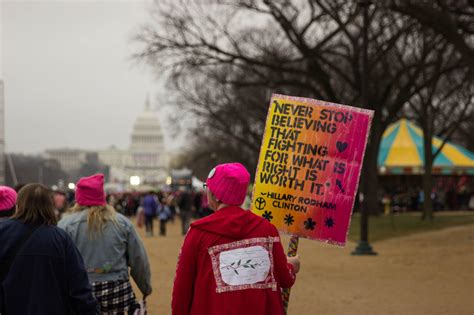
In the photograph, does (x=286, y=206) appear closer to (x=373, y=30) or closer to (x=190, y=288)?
(x=190, y=288)

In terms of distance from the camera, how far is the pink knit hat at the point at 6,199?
6.43 meters

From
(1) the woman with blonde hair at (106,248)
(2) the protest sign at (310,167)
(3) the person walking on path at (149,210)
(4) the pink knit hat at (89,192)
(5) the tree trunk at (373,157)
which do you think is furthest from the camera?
(5) the tree trunk at (373,157)

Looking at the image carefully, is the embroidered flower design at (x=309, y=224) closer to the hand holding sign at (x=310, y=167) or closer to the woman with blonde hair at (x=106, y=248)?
the hand holding sign at (x=310, y=167)

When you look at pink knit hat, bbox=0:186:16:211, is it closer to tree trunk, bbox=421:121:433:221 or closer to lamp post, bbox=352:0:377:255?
lamp post, bbox=352:0:377:255

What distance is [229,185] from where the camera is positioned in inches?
195

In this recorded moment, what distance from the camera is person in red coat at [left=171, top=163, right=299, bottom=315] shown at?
191 inches

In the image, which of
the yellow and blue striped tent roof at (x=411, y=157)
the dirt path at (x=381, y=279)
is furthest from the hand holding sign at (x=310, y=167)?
the yellow and blue striped tent roof at (x=411, y=157)

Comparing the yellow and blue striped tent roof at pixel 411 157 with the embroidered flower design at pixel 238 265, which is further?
the yellow and blue striped tent roof at pixel 411 157

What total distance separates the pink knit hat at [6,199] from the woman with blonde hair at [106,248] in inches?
24.9

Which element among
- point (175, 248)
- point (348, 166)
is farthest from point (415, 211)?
point (348, 166)

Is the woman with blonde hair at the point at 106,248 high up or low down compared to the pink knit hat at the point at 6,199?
down

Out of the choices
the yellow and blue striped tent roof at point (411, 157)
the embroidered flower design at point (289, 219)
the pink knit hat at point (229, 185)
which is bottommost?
the yellow and blue striped tent roof at point (411, 157)

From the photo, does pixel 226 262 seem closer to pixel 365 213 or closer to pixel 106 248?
→ pixel 106 248

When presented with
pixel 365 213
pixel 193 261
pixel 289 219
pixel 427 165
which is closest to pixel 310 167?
pixel 289 219
